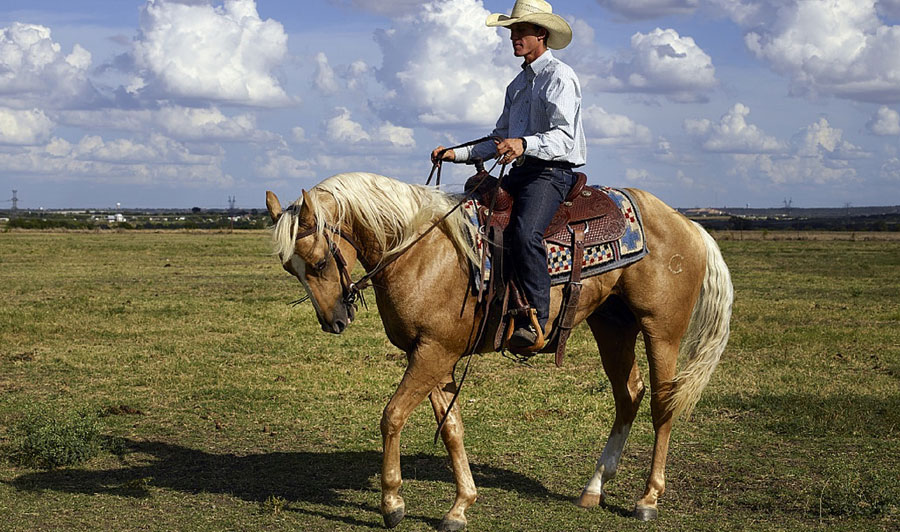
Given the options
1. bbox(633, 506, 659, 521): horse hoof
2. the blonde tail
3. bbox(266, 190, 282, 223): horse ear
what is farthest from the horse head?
the blonde tail

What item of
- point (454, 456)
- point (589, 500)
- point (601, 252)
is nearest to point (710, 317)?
point (601, 252)

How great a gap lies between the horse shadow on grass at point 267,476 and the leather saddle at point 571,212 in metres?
1.97

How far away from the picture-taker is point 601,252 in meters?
5.95

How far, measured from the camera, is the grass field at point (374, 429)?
607 centimetres

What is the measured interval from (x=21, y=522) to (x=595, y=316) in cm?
418

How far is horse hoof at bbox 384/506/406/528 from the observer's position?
5637mm

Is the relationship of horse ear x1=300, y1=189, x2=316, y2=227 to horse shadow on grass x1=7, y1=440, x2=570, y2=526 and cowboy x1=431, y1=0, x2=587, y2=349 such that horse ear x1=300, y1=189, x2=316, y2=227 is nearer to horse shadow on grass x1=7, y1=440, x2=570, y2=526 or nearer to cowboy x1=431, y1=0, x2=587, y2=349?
cowboy x1=431, y1=0, x2=587, y2=349

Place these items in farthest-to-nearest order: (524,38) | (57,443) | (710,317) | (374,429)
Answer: (374,429) → (57,443) → (710,317) → (524,38)

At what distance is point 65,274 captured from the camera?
2575cm

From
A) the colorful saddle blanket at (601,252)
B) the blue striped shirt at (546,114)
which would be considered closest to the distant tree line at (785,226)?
the colorful saddle blanket at (601,252)

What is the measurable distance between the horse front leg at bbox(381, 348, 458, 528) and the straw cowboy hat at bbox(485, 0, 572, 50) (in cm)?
220

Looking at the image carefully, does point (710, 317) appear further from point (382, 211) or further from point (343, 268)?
point (343, 268)

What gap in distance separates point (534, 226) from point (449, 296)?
0.70 m

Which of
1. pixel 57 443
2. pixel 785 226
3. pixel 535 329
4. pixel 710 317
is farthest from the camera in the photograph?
pixel 785 226
